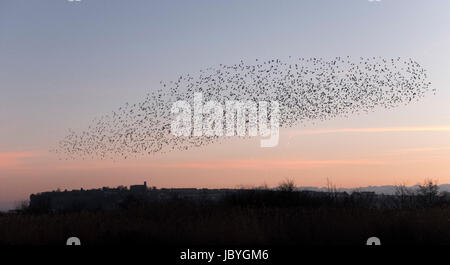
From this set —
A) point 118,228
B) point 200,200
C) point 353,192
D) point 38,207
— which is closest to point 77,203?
point 38,207

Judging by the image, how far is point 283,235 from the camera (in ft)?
49.8

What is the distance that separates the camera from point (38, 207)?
31812 millimetres

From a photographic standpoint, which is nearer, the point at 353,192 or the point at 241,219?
the point at 241,219

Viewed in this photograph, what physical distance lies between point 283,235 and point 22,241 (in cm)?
694

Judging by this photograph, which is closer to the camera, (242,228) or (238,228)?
(238,228)
